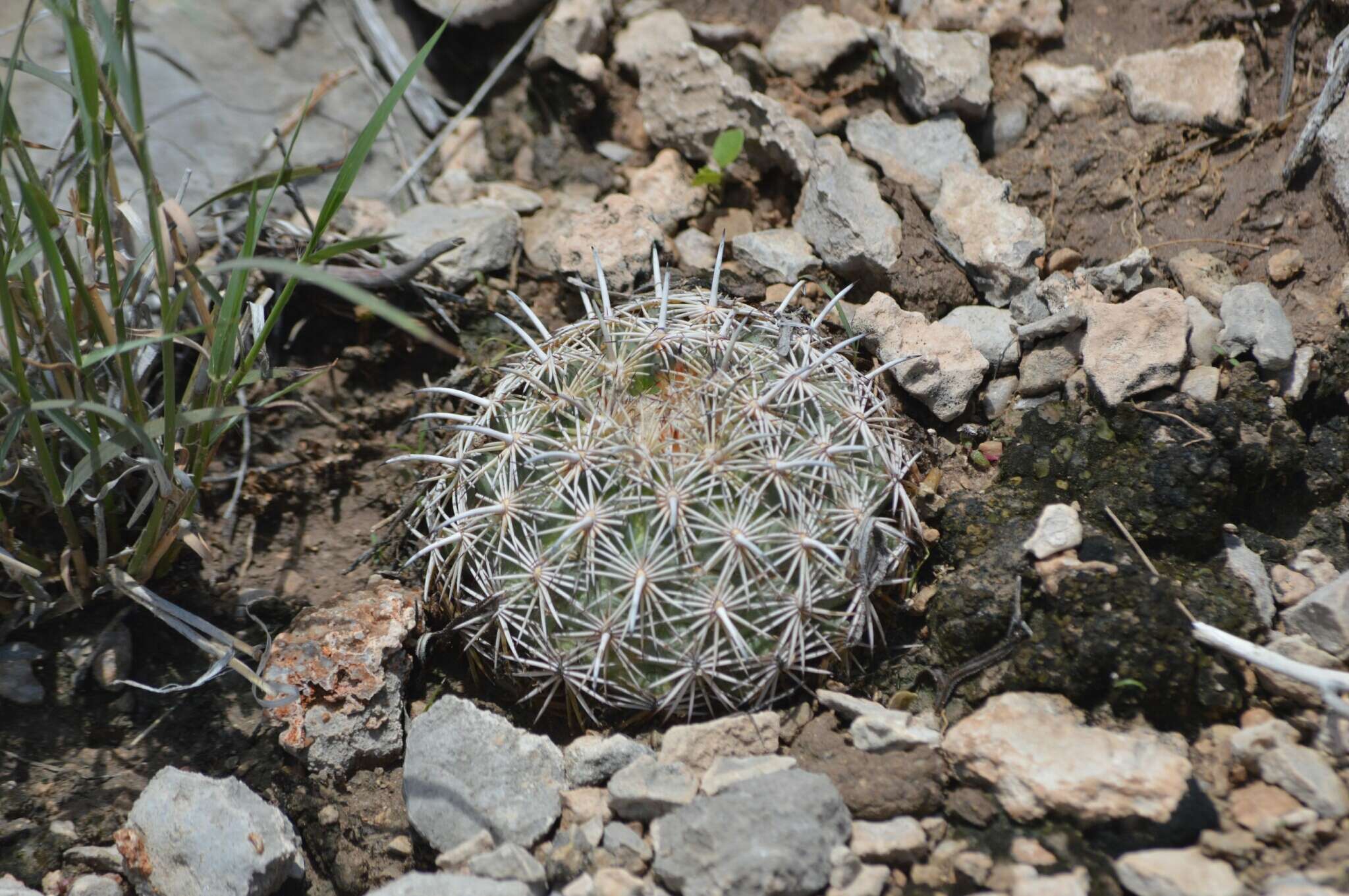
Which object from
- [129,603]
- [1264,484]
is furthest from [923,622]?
[129,603]

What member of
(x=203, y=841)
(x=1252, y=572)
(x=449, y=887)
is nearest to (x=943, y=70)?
(x=1252, y=572)

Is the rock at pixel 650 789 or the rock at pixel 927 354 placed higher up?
Answer: the rock at pixel 927 354

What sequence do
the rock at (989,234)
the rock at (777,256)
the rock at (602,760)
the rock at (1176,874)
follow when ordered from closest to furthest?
the rock at (1176,874), the rock at (602,760), the rock at (989,234), the rock at (777,256)

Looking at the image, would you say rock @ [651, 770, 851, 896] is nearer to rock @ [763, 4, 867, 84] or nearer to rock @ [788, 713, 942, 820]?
rock @ [788, 713, 942, 820]

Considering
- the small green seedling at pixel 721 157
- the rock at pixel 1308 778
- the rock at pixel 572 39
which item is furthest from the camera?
the rock at pixel 572 39

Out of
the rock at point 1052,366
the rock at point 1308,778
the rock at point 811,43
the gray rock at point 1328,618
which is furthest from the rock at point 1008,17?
the rock at point 1308,778

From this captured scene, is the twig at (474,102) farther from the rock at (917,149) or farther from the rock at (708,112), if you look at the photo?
the rock at (917,149)

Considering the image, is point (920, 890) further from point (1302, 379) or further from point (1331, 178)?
point (1331, 178)

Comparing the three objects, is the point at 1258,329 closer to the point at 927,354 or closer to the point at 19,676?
the point at 927,354
